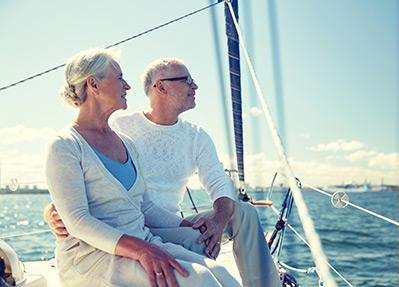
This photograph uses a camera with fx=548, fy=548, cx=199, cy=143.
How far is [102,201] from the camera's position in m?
1.34

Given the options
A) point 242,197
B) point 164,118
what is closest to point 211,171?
point 164,118

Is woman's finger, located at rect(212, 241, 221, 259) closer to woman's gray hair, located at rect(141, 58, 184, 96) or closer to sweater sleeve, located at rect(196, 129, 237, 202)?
sweater sleeve, located at rect(196, 129, 237, 202)

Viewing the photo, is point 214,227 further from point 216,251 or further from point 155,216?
point 155,216

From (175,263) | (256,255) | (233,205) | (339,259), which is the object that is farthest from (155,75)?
(339,259)

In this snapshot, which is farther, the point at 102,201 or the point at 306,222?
the point at 102,201

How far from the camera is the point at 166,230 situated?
1558mm

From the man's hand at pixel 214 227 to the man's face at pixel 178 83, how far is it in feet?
1.49

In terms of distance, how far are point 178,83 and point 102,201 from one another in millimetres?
716

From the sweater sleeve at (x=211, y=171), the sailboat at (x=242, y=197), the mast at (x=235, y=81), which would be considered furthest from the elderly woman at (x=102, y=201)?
the mast at (x=235, y=81)

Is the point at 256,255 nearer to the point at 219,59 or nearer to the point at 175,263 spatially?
the point at 175,263

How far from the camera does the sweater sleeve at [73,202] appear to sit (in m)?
1.25

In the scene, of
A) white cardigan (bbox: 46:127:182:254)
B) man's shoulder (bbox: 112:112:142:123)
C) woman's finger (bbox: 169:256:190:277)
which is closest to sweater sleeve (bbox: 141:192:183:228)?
white cardigan (bbox: 46:127:182:254)

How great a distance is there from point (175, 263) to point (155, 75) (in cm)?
91

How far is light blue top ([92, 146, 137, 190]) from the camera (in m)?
1.37
